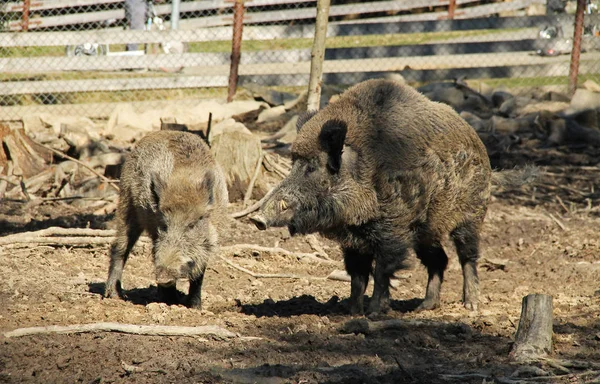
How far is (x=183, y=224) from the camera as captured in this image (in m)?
5.70

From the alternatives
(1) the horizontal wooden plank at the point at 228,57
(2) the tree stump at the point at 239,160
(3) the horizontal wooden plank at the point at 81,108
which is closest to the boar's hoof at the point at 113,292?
(2) the tree stump at the point at 239,160

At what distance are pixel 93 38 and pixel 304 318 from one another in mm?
9787

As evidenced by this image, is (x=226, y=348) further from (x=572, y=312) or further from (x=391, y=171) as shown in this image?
(x=572, y=312)

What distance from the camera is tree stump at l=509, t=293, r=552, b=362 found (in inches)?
164

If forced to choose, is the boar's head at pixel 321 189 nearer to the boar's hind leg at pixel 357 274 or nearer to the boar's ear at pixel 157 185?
the boar's hind leg at pixel 357 274

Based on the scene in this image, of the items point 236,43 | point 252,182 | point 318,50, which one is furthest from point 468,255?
point 236,43

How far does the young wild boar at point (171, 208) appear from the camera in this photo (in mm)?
5637

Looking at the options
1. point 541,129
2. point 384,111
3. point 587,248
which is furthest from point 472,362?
point 541,129

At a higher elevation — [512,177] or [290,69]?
[290,69]

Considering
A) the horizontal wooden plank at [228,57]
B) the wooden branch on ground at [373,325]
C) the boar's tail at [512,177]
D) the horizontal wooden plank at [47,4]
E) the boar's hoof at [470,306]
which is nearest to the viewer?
the wooden branch on ground at [373,325]

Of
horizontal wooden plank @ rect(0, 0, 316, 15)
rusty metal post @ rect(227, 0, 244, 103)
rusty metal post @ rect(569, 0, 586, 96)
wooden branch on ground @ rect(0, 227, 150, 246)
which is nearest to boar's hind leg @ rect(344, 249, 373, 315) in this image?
wooden branch on ground @ rect(0, 227, 150, 246)

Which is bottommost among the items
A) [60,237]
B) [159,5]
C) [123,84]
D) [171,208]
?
[60,237]

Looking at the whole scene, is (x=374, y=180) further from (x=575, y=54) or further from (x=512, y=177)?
(x=575, y=54)

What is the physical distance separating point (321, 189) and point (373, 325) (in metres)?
1.14
